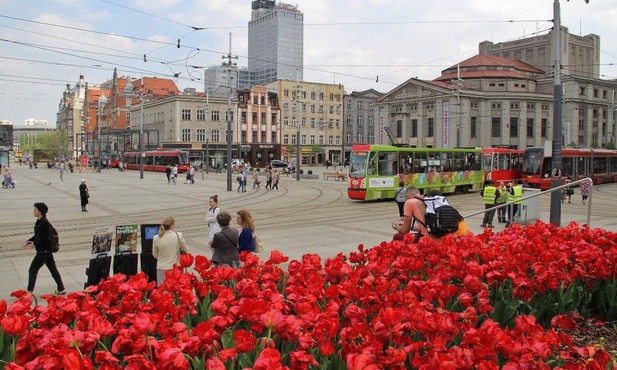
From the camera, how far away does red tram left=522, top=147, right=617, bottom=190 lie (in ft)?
129

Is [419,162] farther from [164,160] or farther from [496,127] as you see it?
[496,127]

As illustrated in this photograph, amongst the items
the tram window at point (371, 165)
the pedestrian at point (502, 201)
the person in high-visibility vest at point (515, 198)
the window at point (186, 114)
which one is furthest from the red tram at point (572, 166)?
the window at point (186, 114)

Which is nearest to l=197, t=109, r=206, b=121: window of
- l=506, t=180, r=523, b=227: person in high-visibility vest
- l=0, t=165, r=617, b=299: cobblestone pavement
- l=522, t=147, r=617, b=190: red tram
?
l=0, t=165, r=617, b=299: cobblestone pavement

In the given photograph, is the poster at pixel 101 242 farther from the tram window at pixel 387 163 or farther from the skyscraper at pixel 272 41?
the skyscraper at pixel 272 41

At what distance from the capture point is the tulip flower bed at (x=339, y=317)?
12.0 ft

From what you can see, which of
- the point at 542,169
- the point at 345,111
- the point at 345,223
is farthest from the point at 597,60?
the point at 345,223

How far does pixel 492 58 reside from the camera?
87.1 m

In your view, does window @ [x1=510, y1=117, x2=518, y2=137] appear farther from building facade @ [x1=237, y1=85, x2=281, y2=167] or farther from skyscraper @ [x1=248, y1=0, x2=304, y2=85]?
skyscraper @ [x1=248, y1=0, x2=304, y2=85]

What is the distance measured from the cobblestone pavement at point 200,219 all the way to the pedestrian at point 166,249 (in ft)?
8.73

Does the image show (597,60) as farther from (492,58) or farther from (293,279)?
(293,279)

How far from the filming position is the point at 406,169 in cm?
3175

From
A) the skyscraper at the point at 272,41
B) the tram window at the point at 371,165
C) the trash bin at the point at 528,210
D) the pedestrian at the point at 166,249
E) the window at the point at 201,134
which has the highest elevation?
the skyscraper at the point at 272,41

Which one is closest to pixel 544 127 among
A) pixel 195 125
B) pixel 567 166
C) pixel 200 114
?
pixel 567 166

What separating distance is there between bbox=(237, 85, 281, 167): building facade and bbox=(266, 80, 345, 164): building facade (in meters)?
1.69
